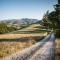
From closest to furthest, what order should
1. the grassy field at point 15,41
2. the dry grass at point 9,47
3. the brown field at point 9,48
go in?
1. the brown field at point 9,48
2. the dry grass at point 9,47
3. the grassy field at point 15,41

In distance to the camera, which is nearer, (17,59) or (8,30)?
(17,59)

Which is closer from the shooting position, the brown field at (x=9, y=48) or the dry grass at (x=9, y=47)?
the brown field at (x=9, y=48)

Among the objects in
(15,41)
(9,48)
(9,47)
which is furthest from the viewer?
(15,41)

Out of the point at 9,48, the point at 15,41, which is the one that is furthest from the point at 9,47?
the point at 15,41

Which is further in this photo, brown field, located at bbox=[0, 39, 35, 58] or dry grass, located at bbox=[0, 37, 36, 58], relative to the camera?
dry grass, located at bbox=[0, 37, 36, 58]

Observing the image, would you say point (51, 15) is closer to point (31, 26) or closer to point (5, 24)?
point (31, 26)

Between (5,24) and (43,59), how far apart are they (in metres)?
25.9

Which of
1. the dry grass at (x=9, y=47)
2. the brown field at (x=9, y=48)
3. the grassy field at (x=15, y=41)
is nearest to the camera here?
the brown field at (x=9, y=48)

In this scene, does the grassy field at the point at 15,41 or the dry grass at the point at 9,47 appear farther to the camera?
the grassy field at the point at 15,41

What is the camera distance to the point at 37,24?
51.8 metres

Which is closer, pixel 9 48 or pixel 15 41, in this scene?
pixel 9 48

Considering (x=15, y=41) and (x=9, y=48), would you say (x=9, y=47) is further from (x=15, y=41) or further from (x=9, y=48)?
(x=15, y=41)

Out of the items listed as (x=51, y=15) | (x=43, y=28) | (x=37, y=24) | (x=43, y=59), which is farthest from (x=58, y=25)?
(x=43, y=59)

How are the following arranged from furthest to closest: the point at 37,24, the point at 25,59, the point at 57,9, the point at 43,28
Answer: the point at 43,28 < the point at 37,24 < the point at 57,9 < the point at 25,59
